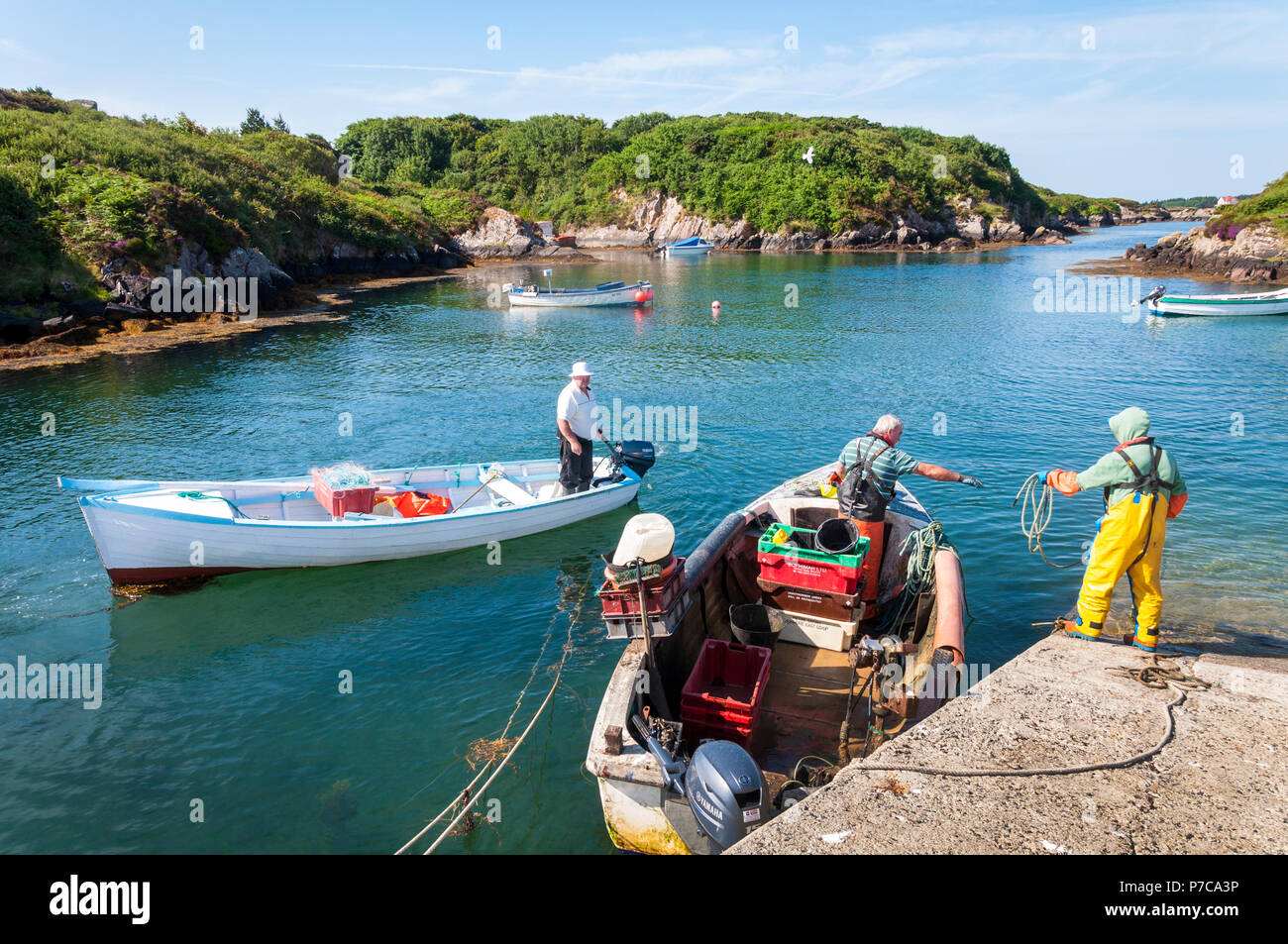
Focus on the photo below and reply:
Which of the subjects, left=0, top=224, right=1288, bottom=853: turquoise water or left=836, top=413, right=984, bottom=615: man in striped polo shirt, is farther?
left=836, top=413, right=984, bottom=615: man in striped polo shirt

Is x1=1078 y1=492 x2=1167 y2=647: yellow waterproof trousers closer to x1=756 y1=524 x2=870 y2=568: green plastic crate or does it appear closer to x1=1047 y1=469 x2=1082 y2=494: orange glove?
x1=1047 y1=469 x2=1082 y2=494: orange glove

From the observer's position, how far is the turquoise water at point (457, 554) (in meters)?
7.81

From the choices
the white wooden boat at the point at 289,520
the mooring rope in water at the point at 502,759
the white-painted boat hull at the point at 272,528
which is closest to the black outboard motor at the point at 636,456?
the white wooden boat at the point at 289,520

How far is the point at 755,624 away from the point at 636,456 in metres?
7.02

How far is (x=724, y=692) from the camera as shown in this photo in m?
7.50

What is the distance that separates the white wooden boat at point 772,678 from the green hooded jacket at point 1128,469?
1.84 meters

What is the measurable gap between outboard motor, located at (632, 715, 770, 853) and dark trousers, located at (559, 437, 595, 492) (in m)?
8.63

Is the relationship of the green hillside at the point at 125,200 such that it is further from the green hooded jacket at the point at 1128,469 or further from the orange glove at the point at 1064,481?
the green hooded jacket at the point at 1128,469

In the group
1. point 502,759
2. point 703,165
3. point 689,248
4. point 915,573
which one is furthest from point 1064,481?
point 703,165

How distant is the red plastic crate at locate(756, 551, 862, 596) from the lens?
817 centimetres

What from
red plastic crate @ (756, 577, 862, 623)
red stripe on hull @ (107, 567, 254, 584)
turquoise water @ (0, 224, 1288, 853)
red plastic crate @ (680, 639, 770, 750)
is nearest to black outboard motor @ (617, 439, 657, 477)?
turquoise water @ (0, 224, 1288, 853)

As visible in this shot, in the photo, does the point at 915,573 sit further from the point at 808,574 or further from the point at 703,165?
the point at 703,165

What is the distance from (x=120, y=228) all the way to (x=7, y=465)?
21.4 m
